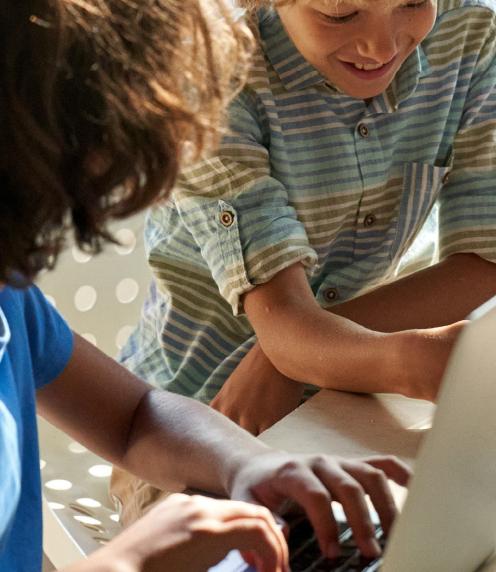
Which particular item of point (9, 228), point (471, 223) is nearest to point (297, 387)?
point (471, 223)

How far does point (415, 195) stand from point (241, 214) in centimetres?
24

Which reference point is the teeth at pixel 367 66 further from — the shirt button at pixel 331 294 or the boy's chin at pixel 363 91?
the shirt button at pixel 331 294

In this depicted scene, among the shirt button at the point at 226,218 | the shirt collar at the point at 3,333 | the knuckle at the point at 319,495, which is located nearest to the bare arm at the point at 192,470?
the knuckle at the point at 319,495

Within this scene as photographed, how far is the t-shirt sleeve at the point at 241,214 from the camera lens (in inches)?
45.8

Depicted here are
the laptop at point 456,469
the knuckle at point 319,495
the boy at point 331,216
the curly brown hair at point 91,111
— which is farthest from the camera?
the boy at point 331,216

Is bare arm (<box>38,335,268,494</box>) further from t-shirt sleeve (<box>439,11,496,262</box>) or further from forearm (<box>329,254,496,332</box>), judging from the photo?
t-shirt sleeve (<box>439,11,496,262</box>)

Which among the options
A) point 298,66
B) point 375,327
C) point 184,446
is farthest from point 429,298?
point 184,446

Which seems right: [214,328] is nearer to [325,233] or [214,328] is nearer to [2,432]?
[325,233]

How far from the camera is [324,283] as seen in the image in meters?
1.32

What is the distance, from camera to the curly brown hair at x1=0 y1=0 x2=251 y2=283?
0.69m

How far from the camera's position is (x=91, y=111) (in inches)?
28.4

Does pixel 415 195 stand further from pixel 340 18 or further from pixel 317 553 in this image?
pixel 317 553

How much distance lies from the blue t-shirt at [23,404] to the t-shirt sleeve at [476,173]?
49cm

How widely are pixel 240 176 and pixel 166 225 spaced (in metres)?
0.18
